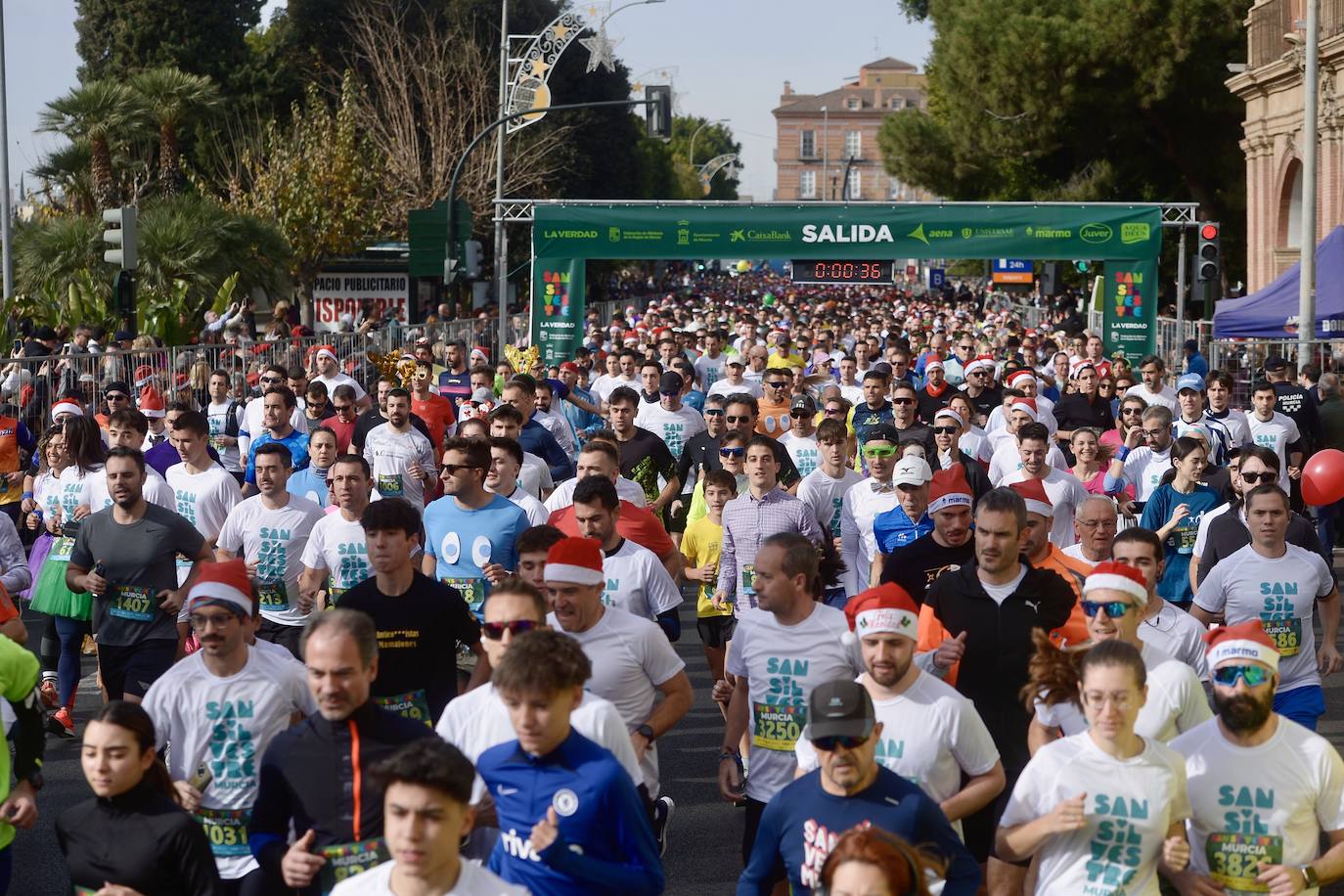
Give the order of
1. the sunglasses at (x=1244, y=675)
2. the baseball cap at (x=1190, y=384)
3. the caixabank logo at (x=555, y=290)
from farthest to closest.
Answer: the caixabank logo at (x=555, y=290), the baseball cap at (x=1190, y=384), the sunglasses at (x=1244, y=675)

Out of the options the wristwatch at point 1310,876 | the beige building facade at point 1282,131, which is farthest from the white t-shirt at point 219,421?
the beige building facade at point 1282,131

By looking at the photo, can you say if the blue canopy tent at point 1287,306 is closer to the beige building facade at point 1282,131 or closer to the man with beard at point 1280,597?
the beige building facade at point 1282,131

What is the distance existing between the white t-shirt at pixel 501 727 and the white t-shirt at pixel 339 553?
3096 mm

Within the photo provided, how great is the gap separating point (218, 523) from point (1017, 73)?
35584mm

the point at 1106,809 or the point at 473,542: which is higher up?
the point at 473,542

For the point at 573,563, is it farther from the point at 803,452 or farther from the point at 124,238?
the point at 124,238

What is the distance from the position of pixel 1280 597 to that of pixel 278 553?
4616 millimetres

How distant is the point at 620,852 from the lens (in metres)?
4.83

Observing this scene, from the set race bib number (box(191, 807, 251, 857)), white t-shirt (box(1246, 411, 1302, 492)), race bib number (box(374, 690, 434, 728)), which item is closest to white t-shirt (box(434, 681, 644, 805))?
race bib number (box(191, 807, 251, 857))

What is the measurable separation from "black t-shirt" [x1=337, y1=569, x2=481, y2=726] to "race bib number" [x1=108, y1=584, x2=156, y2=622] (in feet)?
5.87

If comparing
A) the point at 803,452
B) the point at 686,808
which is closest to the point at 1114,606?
the point at 686,808

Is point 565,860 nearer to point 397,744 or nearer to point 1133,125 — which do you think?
point 397,744

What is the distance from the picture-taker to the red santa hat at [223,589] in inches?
237

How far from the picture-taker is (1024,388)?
15.1 metres
